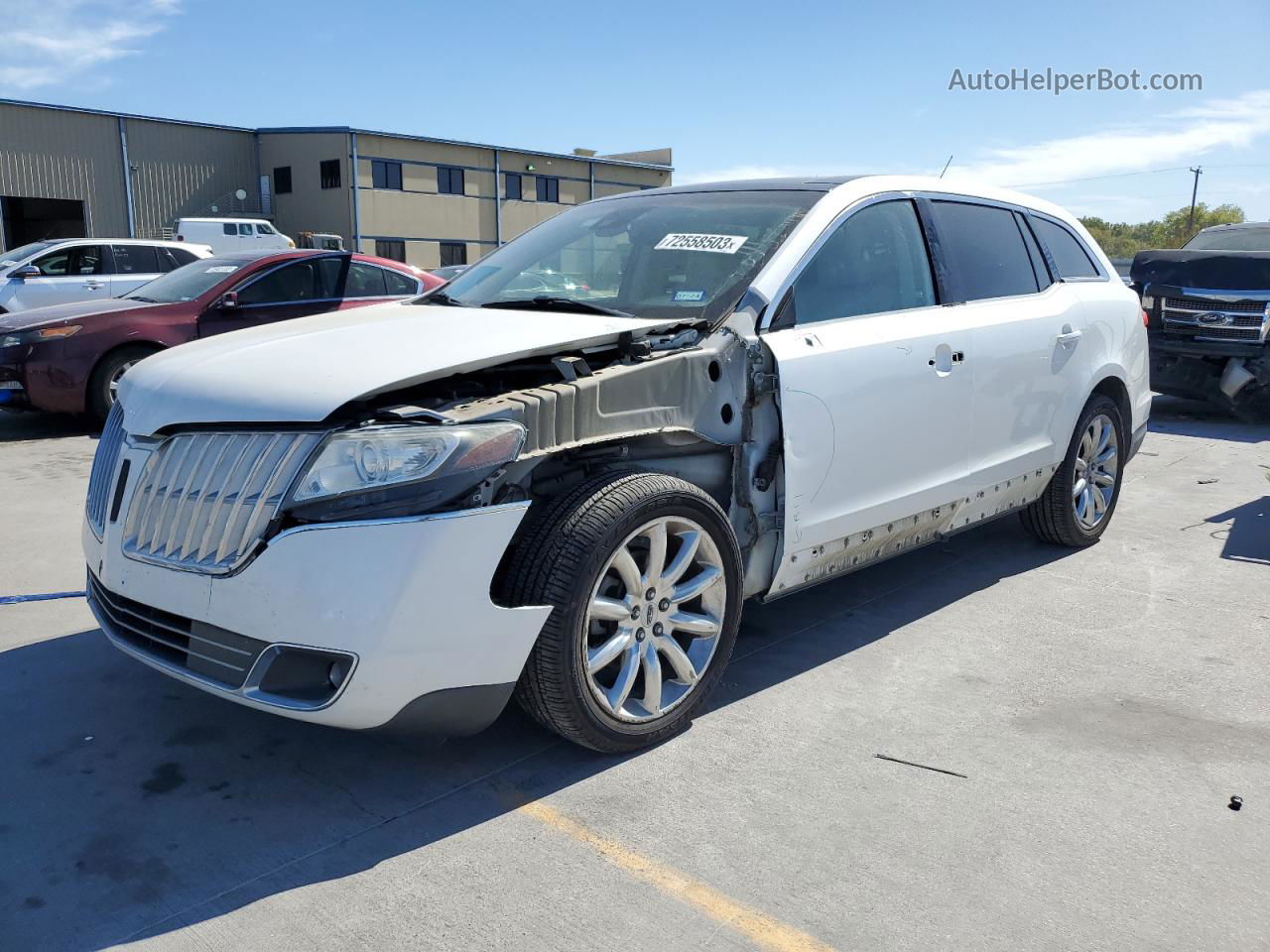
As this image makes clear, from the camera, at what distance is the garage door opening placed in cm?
3753

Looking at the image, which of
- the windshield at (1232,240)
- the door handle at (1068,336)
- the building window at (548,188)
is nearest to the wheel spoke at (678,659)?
the door handle at (1068,336)

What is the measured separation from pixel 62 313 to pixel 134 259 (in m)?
7.29

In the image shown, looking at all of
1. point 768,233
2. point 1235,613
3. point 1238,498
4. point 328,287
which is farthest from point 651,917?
point 328,287

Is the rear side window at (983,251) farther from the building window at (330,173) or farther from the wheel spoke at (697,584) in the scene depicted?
the building window at (330,173)

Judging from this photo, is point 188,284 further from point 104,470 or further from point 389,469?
point 389,469

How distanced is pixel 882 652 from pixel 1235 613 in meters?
1.76

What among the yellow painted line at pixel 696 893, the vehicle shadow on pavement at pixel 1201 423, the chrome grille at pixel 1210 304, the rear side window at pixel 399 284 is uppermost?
the rear side window at pixel 399 284

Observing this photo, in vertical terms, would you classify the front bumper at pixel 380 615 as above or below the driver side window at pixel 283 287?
below

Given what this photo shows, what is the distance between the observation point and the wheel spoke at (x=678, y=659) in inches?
127

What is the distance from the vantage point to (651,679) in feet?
10.4

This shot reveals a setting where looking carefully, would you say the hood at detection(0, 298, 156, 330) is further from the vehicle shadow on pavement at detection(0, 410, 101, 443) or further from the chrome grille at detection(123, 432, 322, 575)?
the chrome grille at detection(123, 432, 322, 575)

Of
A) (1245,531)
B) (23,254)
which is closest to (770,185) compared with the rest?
(1245,531)

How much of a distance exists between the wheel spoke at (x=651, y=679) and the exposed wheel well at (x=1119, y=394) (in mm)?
3285

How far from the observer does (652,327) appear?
10.9 ft
